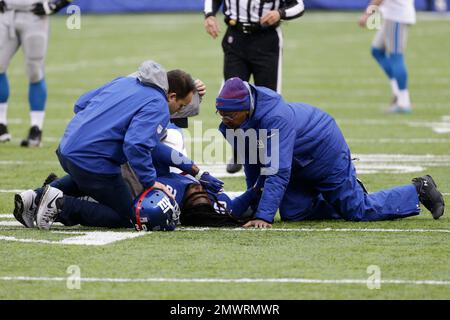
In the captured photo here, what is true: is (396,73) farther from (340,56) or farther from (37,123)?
(340,56)

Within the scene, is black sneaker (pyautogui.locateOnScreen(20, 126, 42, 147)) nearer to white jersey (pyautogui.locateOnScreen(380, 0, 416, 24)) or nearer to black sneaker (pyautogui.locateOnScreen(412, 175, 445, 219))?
white jersey (pyautogui.locateOnScreen(380, 0, 416, 24))

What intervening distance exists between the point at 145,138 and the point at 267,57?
3.06 meters

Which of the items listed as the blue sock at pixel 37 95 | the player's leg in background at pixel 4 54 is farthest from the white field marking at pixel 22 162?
the player's leg in background at pixel 4 54

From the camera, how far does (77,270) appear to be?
19.7ft

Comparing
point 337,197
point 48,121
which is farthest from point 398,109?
point 337,197

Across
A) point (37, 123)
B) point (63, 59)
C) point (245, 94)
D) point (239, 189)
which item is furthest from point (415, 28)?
point (245, 94)

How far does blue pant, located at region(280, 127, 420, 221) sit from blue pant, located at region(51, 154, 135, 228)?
3.38 ft

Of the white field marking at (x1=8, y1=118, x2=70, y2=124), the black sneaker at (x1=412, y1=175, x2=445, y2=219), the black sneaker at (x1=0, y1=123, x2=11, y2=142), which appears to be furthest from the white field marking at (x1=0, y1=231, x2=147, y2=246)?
the white field marking at (x1=8, y1=118, x2=70, y2=124)

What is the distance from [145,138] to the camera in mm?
6820

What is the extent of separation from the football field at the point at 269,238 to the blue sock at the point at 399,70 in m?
0.37

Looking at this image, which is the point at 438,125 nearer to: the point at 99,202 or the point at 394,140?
the point at 394,140

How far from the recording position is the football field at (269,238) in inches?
224

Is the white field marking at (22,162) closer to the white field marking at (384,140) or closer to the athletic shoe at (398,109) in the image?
the white field marking at (384,140)

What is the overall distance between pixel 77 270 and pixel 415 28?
21.9 m
